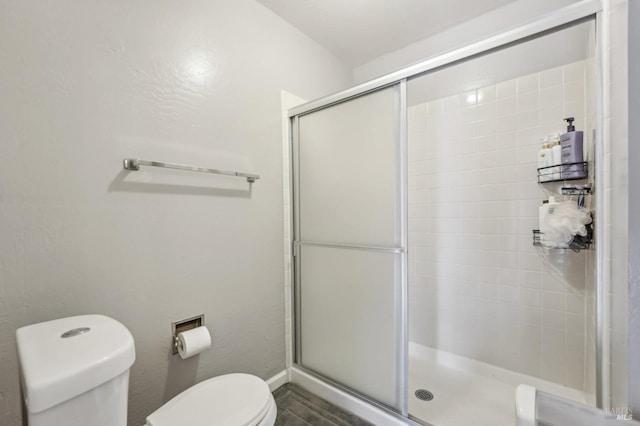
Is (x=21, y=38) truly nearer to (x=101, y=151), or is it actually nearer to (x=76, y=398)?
(x=101, y=151)

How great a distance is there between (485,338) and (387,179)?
142 cm

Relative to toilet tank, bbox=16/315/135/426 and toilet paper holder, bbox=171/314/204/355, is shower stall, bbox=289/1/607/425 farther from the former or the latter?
toilet tank, bbox=16/315/135/426

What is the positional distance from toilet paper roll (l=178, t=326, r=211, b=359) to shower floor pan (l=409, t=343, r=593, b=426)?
1.20 metres

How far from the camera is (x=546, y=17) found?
1009 mm

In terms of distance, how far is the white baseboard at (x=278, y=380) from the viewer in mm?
1753

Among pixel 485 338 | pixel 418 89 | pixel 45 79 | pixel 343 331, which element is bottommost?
pixel 485 338

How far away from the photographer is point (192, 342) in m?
1.27

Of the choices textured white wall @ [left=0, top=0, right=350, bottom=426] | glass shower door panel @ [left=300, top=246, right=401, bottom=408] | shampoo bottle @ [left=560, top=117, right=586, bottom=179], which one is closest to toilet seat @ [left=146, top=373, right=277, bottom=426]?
textured white wall @ [left=0, top=0, right=350, bottom=426]

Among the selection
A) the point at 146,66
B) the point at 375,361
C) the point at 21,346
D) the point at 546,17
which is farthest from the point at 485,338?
the point at 146,66

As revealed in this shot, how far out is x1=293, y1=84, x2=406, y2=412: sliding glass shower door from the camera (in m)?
1.42

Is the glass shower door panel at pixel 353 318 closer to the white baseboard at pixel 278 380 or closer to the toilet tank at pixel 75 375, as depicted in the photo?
the white baseboard at pixel 278 380

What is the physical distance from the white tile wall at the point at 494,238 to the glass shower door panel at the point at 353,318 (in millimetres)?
893

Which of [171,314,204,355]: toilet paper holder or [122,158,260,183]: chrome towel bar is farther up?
[122,158,260,183]: chrome towel bar

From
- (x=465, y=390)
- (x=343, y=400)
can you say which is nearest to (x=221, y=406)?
(x=343, y=400)
